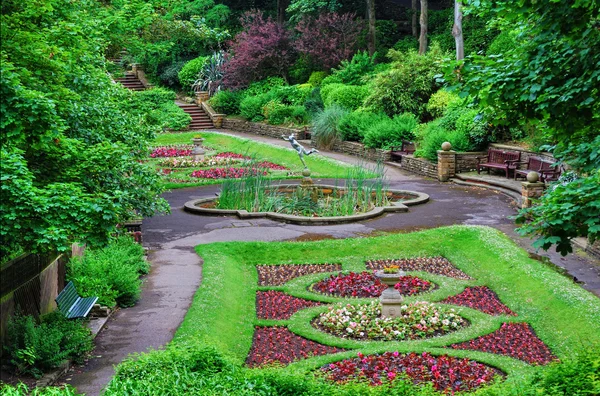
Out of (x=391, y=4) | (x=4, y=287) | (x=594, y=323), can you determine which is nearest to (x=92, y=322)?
(x=4, y=287)

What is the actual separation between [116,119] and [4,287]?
2992mm

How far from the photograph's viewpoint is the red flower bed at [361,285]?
14.4m

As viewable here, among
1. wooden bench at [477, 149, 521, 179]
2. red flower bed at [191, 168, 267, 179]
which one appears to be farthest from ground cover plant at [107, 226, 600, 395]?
red flower bed at [191, 168, 267, 179]

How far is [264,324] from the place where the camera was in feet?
41.5

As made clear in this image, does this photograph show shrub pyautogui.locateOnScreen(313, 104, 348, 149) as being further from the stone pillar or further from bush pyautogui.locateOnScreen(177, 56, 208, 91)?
bush pyautogui.locateOnScreen(177, 56, 208, 91)

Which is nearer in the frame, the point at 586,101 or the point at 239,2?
the point at 586,101

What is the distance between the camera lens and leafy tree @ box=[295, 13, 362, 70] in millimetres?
40406

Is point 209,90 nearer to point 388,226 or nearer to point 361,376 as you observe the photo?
point 388,226

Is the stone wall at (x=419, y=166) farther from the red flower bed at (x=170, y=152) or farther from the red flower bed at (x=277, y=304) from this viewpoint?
the red flower bed at (x=277, y=304)

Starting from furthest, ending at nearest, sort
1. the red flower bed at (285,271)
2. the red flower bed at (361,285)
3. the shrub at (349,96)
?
1. the shrub at (349,96)
2. the red flower bed at (285,271)
3. the red flower bed at (361,285)

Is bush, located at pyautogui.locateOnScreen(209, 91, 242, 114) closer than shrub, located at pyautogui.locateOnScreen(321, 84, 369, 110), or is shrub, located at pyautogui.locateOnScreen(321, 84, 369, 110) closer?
shrub, located at pyautogui.locateOnScreen(321, 84, 369, 110)

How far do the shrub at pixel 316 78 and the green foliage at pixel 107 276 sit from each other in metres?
26.5

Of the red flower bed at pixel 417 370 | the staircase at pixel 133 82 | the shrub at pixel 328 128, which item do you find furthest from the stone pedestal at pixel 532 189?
the staircase at pixel 133 82

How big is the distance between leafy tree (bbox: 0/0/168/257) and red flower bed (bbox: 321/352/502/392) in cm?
349
